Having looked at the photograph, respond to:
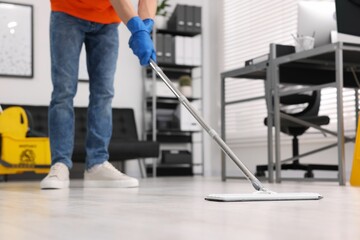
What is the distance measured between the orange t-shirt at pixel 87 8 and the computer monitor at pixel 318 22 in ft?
4.15

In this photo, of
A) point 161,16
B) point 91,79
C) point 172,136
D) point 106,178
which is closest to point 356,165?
point 106,178

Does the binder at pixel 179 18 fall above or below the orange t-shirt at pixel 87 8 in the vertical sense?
above

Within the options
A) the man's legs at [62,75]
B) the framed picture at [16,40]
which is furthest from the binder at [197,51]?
the man's legs at [62,75]

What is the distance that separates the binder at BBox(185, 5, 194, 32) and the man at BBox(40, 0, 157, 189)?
9.94 feet

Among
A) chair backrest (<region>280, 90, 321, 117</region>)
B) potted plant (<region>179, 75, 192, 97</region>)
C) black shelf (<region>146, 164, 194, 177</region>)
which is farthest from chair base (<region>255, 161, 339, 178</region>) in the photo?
potted plant (<region>179, 75, 192, 97</region>)

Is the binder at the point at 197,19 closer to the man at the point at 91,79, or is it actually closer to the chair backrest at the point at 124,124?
the chair backrest at the point at 124,124

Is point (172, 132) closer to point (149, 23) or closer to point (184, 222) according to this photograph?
point (149, 23)

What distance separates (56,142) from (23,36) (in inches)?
118

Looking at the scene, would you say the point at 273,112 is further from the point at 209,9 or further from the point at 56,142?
the point at 209,9

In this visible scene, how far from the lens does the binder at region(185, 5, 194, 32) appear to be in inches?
211

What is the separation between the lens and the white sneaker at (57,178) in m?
2.12

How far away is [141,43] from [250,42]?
3.67 metres

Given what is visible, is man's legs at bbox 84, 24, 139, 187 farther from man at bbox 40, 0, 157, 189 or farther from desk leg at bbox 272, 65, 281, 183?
desk leg at bbox 272, 65, 281, 183

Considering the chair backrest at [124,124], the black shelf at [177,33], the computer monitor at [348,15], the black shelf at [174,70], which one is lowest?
the chair backrest at [124,124]
